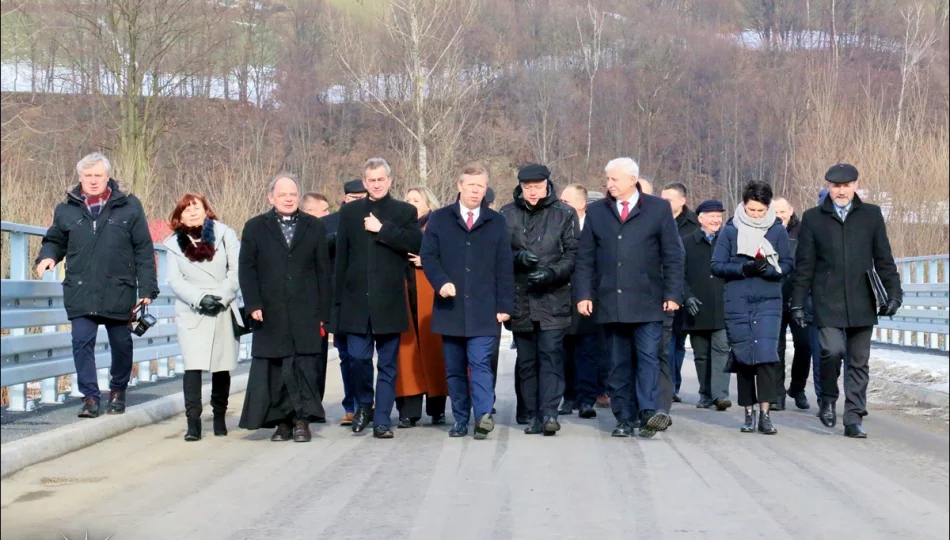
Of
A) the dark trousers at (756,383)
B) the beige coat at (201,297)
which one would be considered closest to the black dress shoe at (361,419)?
the beige coat at (201,297)

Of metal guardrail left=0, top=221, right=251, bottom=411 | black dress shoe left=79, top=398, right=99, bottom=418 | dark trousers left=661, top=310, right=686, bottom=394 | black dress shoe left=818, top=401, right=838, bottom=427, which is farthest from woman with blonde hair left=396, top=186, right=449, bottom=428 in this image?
black dress shoe left=818, top=401, right=838, bottom=427

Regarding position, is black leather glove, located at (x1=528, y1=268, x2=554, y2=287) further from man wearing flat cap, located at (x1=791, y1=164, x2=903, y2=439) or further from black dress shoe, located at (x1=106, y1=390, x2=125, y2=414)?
black dress shoe, located at (x1=106, y1=390, x2=125, y2=414)

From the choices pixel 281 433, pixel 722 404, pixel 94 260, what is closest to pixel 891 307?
pixel 722 404

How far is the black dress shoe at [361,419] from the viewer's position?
10305 mm

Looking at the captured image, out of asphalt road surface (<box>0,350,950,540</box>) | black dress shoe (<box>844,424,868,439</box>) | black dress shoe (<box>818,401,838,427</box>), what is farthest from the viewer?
black dress shoe (<box>818,401,838,427</box>)

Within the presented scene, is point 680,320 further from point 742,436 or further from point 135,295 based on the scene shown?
point 135,295

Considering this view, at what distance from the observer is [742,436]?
32.7ft

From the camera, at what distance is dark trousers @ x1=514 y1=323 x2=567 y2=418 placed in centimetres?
1009

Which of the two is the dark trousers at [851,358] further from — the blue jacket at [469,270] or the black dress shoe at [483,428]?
the black dress shoe at [483,428]

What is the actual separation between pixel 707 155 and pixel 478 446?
56.9 feet

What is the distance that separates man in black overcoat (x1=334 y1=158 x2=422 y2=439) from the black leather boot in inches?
110

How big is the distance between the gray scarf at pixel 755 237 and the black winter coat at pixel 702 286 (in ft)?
6.98

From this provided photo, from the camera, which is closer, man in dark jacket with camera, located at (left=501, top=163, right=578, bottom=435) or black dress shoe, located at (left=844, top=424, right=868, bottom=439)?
black dress shoe, located at (left=844, top=424, right=868, bottom=439)

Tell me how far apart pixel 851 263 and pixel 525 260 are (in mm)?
2431
